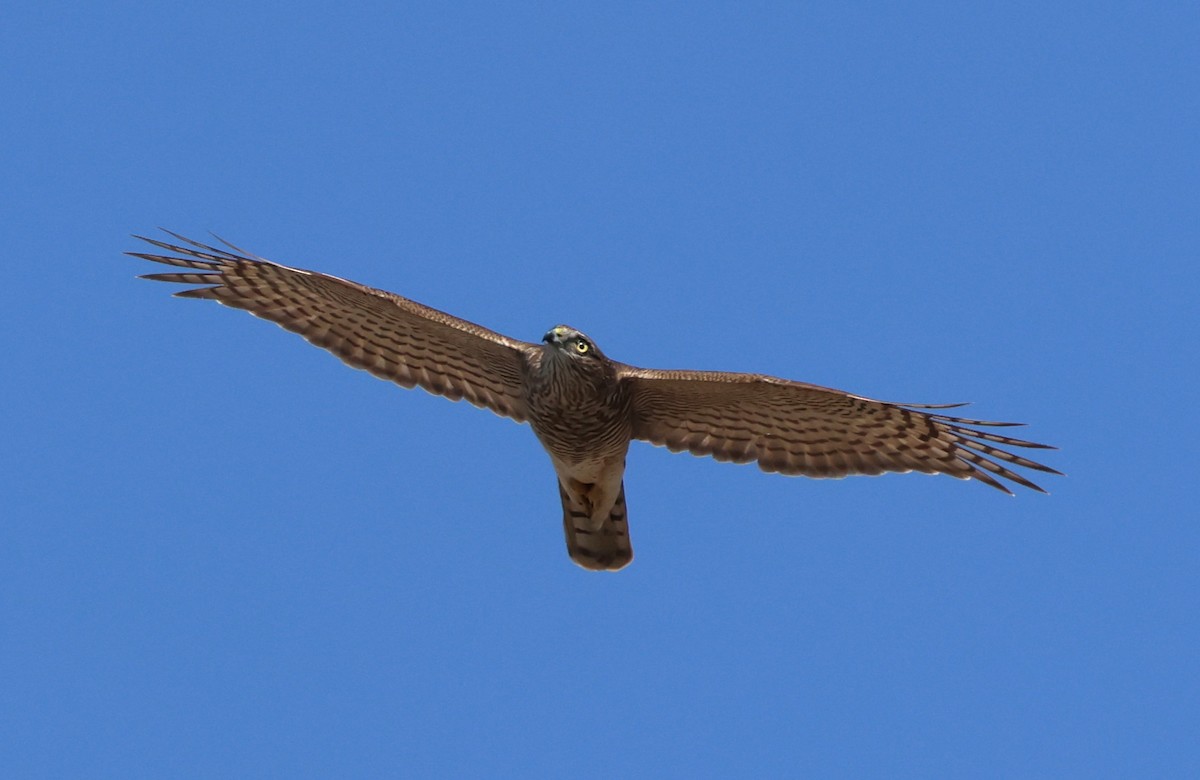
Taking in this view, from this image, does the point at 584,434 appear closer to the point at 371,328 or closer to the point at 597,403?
the point at 597,403

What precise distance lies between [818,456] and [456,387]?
286 cm

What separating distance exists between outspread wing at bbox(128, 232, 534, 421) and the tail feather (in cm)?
96

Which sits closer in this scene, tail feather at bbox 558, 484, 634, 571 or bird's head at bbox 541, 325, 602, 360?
bird's head at bbox 541, 325, 602, 360

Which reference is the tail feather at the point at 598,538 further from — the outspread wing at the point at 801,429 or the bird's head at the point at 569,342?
the bird's head at the point at 569,342

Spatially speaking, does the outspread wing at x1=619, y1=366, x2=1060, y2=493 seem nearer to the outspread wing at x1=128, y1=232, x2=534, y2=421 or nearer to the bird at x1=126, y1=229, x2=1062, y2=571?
the bird at x1=126, y1=229, x2=1062, y2=571

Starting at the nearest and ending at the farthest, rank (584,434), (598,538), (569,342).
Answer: (569,342) < (584,434) < (598,538)

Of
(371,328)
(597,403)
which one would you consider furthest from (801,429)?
(371,328)

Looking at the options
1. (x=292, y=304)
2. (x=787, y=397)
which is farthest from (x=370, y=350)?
(x=787, y=397)

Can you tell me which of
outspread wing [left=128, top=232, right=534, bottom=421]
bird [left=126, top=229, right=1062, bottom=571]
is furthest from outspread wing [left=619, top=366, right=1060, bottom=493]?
outspread wing [left=128, top=232, right=534, bottom=421]

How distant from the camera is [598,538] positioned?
13367mm

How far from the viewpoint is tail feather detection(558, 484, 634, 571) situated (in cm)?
1333

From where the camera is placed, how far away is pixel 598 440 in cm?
1241

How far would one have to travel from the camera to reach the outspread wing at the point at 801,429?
12.4 metres

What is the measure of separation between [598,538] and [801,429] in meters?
1.83
